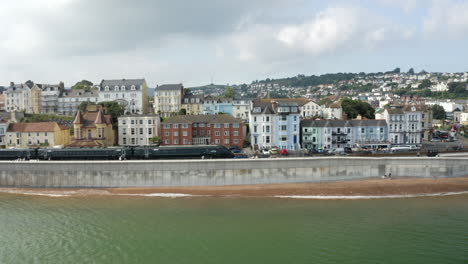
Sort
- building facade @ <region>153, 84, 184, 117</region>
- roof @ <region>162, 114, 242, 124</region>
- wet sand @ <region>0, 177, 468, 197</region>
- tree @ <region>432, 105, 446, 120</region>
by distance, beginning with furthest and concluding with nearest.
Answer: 1. tree @ <region>432, 105, 446, 120</region>
2. building facade @ <region>153, 84, 184, 117</region>
3. roof @ <region>162, 114, 242, 124</region>
4. wet sand @ <region>0, 177, 468, 197</region>

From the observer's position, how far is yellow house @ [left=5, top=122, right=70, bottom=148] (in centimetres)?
6322

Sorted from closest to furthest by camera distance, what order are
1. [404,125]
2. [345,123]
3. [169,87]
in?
[345,123]
[404,125]
[169,87]

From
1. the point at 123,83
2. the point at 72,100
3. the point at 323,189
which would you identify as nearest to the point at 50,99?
the point at 72,100

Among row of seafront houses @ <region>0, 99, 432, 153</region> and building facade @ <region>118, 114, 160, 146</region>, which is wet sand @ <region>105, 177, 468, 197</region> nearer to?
row of seafront houses @ <region>0, 99, 432, 153</region>

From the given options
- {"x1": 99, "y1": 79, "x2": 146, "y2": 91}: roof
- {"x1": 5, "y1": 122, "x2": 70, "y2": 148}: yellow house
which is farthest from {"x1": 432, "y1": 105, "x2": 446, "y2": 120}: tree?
{"x1": 5, "y1": 122, "x2": 70, "y2": 148}: yellow house

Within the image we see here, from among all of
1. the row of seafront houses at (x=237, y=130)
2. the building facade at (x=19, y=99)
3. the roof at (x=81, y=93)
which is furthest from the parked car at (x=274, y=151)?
the building facade at (x=19, y=99)

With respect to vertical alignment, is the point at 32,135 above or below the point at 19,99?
below

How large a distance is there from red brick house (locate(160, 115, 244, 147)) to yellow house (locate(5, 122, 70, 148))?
18.0 metres

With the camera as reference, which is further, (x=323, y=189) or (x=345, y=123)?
(x=345, y=123)

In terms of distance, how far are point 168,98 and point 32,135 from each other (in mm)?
36702

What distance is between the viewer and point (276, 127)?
209 feet

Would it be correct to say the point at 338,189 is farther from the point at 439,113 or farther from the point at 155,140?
the point at 439,113

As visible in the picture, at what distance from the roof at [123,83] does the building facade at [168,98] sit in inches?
177

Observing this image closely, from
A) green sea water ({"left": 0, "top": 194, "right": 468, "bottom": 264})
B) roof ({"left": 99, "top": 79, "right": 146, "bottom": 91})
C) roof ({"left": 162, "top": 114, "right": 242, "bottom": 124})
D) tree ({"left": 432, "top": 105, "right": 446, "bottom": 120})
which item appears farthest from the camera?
tree ({"left": 432, "top": 105, "right": 446, "bottom": 120})
